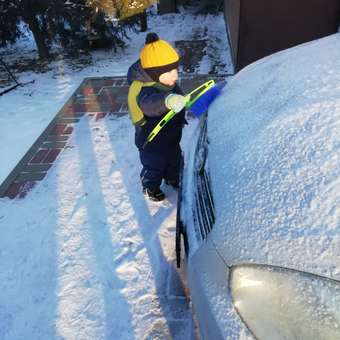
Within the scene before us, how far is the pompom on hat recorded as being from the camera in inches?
84.2

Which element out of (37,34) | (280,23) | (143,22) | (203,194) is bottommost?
(143,22)

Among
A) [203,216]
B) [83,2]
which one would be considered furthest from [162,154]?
[83,2]

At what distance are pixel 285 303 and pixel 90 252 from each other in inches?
64.8

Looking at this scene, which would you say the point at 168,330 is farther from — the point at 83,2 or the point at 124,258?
the point at 83,2

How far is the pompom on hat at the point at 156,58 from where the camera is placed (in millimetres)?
2139

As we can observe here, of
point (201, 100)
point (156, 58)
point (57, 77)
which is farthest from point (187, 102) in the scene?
point (57, 77)

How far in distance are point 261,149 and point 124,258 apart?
135 cm

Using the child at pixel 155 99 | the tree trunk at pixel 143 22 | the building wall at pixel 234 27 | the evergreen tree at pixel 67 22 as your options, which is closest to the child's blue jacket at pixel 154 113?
the child at pixel 155 99

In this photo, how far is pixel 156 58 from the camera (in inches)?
84.1

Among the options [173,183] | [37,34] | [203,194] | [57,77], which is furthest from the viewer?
[37,34]

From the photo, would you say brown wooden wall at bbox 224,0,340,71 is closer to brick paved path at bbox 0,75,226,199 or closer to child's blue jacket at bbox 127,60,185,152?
brick paved path at bbox 0,75,226,199

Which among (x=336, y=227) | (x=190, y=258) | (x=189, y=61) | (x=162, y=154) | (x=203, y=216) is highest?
(x=336, y=227)

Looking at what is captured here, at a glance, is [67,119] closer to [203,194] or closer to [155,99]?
[155,99]

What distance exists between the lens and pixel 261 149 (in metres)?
1.43
